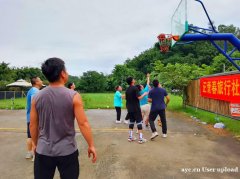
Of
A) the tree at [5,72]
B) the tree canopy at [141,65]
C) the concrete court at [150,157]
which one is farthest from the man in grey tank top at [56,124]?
the tree at [5,72]

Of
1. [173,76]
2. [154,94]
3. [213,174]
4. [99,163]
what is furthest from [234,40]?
[173,76]

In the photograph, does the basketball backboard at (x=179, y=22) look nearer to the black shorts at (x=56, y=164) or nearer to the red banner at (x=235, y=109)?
the red banner at (x=235, y=109)

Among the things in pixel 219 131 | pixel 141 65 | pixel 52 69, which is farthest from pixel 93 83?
pixel 52 69

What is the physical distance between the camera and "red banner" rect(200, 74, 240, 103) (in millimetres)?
9086

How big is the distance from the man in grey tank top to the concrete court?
208 cm

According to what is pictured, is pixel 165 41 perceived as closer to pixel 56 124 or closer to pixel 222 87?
pixel 222 87

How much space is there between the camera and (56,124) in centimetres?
264

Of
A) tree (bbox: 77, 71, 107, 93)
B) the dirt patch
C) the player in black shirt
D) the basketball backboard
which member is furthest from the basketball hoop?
tree (bbox: 77, 71, 107, 93)

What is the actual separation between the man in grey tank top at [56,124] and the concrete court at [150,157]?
6.81 feet

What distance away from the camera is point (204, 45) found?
55.9 meters

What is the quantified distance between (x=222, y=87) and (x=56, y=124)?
9.02 meters

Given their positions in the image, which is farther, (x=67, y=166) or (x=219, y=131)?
(x=219, y=131)

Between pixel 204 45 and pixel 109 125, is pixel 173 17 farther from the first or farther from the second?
pixel 204 45

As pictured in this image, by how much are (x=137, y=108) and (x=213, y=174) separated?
9.82ft
